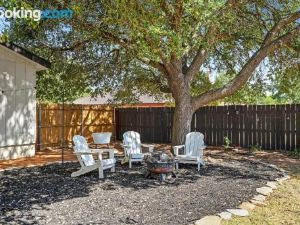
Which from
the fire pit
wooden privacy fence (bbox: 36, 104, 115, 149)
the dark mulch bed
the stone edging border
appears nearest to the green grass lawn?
the stone edging border

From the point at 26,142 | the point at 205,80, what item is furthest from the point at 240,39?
the point at 26,142

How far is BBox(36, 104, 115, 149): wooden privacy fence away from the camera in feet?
44.9

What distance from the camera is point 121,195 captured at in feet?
19.2

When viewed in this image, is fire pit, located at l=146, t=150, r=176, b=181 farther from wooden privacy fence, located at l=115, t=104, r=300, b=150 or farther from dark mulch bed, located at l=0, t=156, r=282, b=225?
wooden privacy fence, located at l=115, t=104, r=300, b=150

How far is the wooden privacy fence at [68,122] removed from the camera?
1369 cm

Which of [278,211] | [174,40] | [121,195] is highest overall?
[174,40]

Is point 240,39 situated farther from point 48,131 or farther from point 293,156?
point 48,131

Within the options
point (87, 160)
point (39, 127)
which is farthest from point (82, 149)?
point (39, 127)

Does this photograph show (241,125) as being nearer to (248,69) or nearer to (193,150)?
(248,69)

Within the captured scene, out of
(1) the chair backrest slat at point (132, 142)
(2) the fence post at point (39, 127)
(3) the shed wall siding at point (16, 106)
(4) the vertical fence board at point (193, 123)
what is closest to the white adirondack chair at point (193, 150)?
(1) the chair backrest slat at point (132, 142)

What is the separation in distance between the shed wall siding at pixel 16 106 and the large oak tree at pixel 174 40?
1049 millimetres

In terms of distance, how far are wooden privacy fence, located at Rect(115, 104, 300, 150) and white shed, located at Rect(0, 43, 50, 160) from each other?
685cm

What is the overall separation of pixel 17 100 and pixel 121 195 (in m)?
5.85

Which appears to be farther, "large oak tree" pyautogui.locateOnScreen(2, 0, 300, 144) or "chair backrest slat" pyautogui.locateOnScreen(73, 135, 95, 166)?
"chair backrest slat" pyautogui.locateOnScreen(73, 135, 95, 166)
